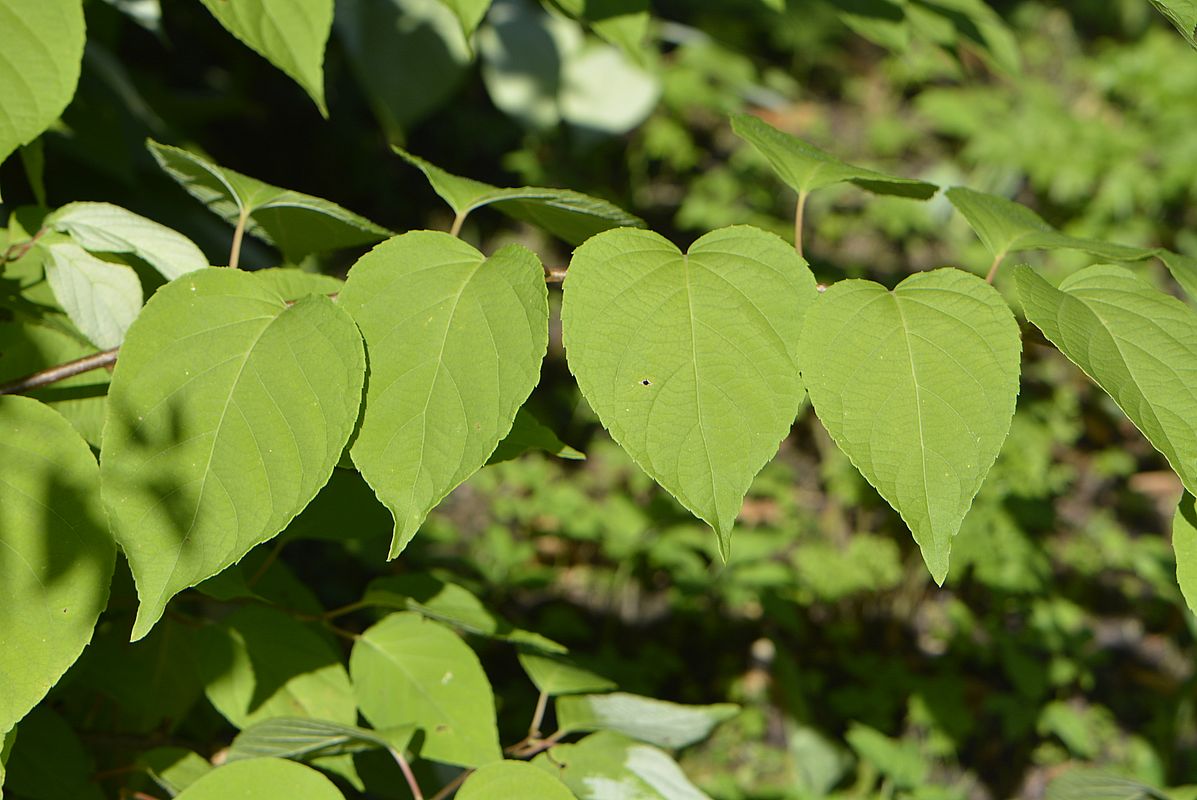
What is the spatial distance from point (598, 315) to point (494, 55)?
2.96 meters

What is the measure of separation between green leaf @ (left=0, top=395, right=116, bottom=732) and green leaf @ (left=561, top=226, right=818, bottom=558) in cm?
44

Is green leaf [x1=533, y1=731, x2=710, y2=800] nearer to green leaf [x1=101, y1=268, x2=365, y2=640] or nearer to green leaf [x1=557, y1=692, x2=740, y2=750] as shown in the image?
green leaf [x1=557, y1=692, x2=740, y2=750]

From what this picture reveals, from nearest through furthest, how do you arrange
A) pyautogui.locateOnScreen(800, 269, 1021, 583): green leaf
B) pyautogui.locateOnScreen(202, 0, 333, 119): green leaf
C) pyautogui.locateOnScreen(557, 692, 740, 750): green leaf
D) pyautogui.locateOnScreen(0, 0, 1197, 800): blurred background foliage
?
pyautogui.locateOnScreen(800, 269, 1021, 583): green leaf → pyautogui.locateOnScreen(202, 0, 333, 119): green leaf → pyautogui.locateOnScreen(557, 692, 740, 750): green leaf → pyautogui.locateOnScreen(0, 0, 1197, 800): blurred background foliage

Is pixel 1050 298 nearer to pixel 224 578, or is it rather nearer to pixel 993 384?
pixel 993 384

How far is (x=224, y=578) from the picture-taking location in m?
1.12

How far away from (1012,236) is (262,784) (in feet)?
2.85

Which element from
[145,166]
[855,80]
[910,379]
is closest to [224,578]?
[910,379]

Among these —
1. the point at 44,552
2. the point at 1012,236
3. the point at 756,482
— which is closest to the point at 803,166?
the point at 1012,236

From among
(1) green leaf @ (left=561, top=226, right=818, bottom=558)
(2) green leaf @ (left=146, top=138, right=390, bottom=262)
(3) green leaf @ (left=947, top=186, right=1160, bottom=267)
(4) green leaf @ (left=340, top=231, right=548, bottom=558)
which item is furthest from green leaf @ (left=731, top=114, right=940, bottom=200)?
(2) green leaf @ (left=146, top=138, right=390, bottom=262)

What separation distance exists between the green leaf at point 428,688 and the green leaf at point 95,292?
1.54 ft

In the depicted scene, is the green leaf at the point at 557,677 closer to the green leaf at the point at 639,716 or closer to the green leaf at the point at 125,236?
the green leaf at the point at 639,716

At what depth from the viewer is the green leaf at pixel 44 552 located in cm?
88

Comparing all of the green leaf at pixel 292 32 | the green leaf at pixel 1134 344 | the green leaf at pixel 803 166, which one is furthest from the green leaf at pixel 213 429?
the green leaf at pixel 1134 344

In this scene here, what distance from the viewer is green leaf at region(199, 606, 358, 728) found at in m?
1.29
